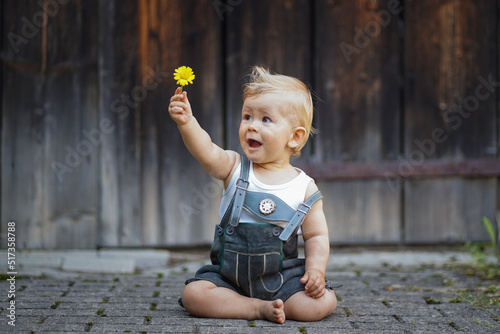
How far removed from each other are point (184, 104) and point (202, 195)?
1.81m

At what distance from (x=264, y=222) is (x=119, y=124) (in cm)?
187

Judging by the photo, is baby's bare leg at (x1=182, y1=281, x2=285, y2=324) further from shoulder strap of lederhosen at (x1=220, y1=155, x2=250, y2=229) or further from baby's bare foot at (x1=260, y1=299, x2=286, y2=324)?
shoulder strap of lederhosen at (x1=220, y1=155, x2=250, y2=229)

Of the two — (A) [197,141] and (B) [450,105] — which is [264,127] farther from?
(B) [450,105]

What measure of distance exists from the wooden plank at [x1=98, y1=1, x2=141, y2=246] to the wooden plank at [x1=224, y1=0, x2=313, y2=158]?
0.64 m

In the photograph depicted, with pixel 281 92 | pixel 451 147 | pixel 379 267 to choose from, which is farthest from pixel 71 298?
pixel 451 147

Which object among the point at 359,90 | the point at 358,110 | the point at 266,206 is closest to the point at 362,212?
the point at 358,110

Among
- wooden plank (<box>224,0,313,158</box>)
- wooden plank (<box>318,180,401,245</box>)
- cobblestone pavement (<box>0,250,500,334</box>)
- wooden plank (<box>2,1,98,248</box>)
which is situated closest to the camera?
cobblestone pavement (<box>0,250,500,334</box>)

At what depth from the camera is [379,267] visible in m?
3.76

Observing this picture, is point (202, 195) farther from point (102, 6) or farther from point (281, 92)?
point (281, 92)

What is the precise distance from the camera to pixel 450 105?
4.10 meters

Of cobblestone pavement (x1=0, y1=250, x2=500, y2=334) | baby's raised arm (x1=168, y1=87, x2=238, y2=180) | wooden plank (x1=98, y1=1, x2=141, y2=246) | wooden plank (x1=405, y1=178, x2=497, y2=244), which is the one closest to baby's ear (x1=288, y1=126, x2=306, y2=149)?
baby's raised arm (x1=168, y1=87, x2=238, y2=180)

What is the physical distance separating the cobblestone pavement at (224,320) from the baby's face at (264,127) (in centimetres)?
71

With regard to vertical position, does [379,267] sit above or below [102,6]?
below

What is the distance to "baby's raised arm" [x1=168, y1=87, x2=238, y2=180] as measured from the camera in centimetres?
226
